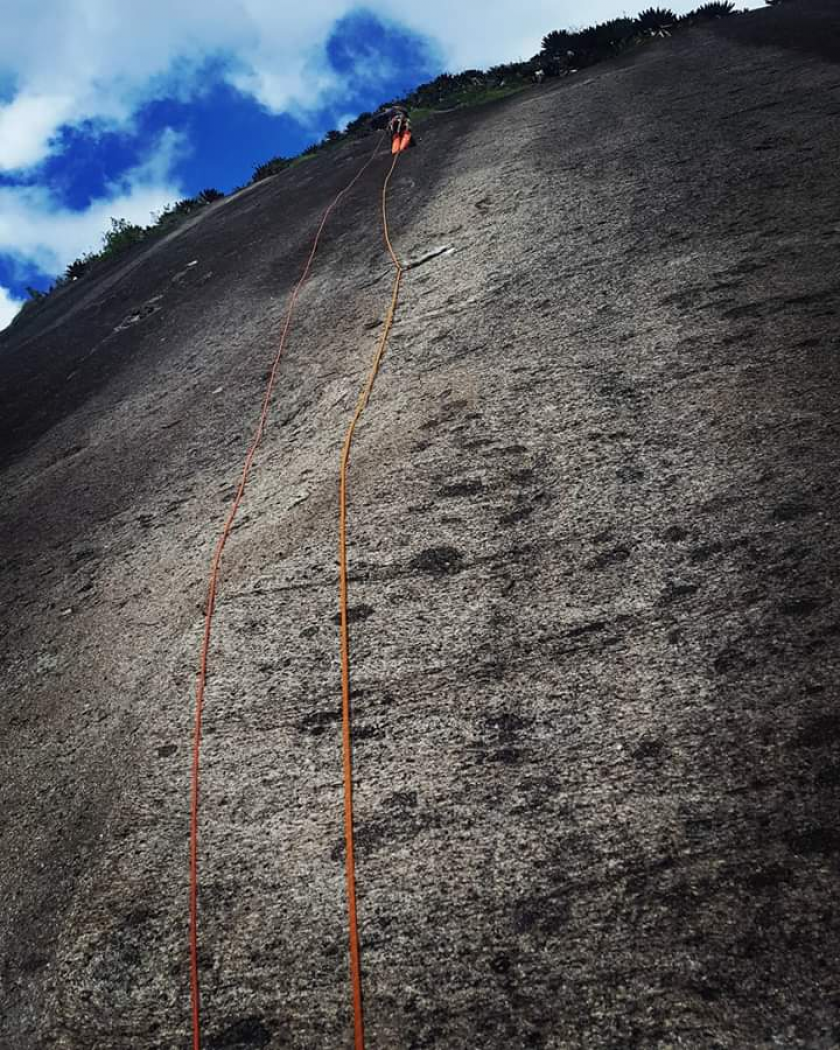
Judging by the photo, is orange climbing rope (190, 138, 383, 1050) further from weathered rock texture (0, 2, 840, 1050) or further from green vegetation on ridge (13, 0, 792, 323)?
green vegetation on ridge (13, 0, 792, 323)

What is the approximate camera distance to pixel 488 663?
3291 millimetres

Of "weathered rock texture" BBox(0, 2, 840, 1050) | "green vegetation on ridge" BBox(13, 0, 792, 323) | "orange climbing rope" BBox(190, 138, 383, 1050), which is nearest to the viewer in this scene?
"weathered rock texture" BBox(0, 2, 840, 1050)

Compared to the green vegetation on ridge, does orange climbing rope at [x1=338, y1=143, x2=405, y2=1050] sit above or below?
below

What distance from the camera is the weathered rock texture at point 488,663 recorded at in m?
2.36

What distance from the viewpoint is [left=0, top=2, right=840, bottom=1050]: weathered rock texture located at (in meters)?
2.36

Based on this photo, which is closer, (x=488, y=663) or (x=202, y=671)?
(x=488, y=663)

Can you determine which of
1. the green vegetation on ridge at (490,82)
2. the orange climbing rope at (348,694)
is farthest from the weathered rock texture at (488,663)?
the green vegetation on ridge at (490,82)

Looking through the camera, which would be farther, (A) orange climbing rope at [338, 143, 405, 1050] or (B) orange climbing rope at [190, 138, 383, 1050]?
(B) orange climbing rope at [190, 138, 383, 1050]

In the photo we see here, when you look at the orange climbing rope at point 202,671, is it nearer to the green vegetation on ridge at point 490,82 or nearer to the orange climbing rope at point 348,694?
the orange climbing rope at point 348,694

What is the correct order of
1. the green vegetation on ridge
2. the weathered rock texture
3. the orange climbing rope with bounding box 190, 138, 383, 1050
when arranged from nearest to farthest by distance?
1. the weathered rock texture
2. the orange climbing rope with bounding box 190, 138, 383, 1050
3. the green vegetation on ridge

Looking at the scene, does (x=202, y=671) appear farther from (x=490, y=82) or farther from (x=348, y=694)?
(x=490, y=82)

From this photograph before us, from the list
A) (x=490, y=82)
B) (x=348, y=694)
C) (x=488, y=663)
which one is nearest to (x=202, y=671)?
(x=348, y=694)

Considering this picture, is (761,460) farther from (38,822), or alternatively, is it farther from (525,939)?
(38,822)

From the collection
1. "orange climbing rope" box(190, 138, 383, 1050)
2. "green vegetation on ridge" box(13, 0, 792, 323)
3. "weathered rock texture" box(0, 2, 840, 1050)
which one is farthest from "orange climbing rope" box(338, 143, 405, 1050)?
"green vegetation on ridge" box(13, 0, 792, 323)
